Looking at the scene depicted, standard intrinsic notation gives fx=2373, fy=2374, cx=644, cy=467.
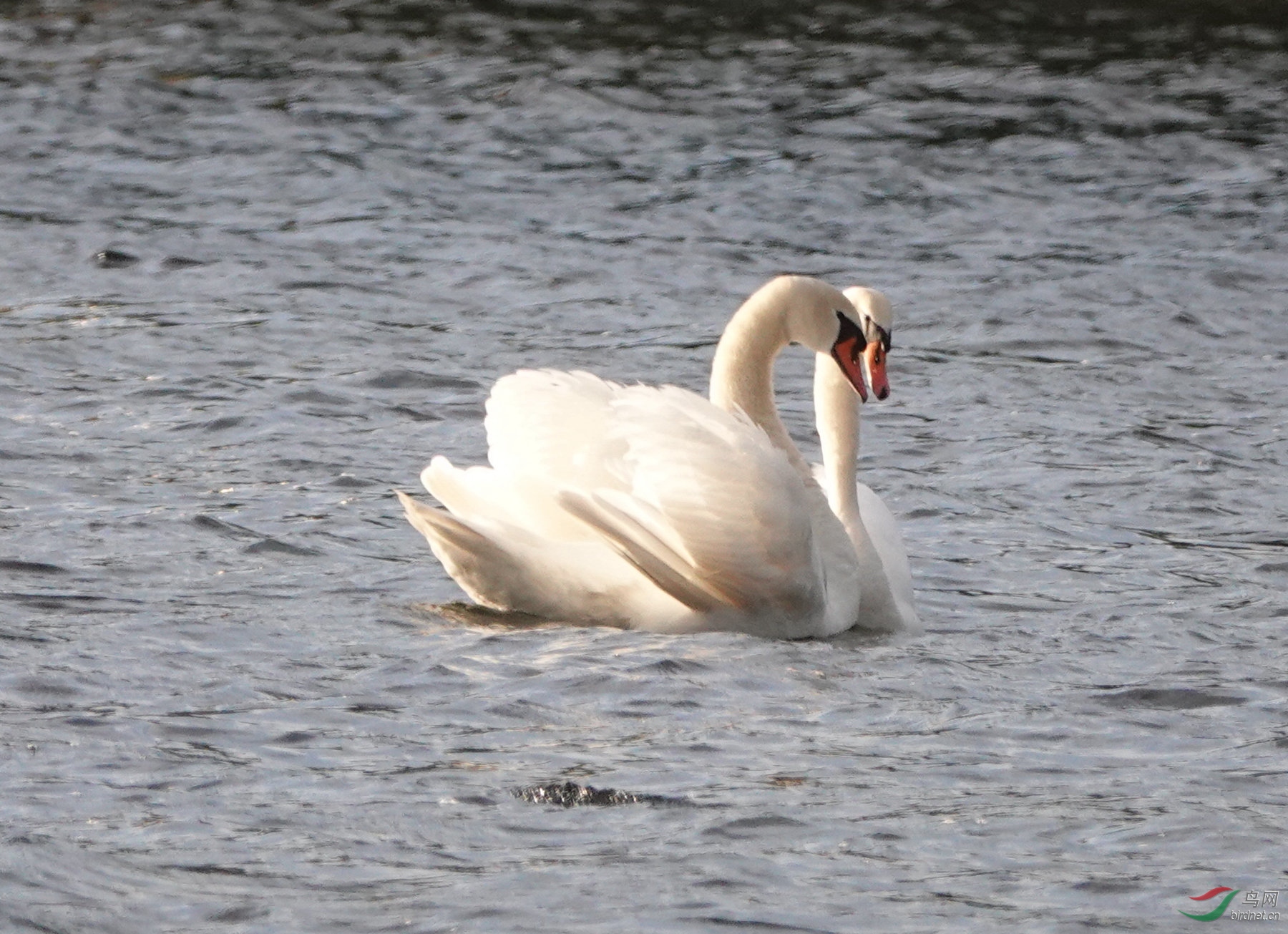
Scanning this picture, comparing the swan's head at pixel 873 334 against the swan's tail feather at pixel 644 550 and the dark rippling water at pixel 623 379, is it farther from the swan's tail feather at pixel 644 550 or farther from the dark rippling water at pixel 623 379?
the swan's tail feather at pixel 644 550

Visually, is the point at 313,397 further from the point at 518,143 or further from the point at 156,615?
the point at 518,143

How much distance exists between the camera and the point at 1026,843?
5.78 m

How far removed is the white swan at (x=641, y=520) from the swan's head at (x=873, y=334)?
0.10 meters

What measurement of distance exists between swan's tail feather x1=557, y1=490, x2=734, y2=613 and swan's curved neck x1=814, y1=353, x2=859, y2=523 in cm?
99

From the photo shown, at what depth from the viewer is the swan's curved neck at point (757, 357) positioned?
855cm

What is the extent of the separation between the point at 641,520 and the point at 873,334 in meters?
1.31

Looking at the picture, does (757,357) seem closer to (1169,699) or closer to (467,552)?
(467,552)

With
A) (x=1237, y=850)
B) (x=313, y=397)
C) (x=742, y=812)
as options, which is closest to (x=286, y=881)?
(x=742, y=812)

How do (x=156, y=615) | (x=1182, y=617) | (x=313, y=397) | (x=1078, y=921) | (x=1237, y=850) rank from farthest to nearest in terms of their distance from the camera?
1. (x=313, y=397)
2. (x=1182, y=617)
3. (x=156, y=615)
4. (x=1237, y=850)
5. (x=1078, y=921)

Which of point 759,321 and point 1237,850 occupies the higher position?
point 759,321

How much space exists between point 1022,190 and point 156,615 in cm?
918

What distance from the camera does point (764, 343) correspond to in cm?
859

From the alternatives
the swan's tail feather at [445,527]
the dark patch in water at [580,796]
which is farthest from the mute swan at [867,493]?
the dark patch in water at [580,796]

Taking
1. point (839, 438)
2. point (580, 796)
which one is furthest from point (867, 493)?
point (580, 796)
